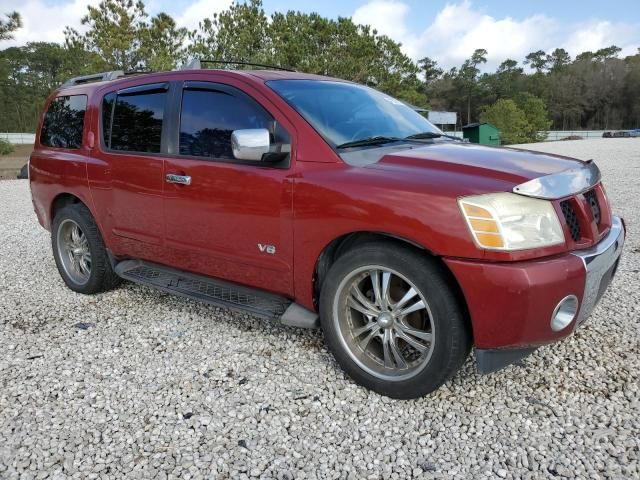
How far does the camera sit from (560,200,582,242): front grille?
250 centimetres

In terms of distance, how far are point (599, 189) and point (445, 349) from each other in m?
1.42

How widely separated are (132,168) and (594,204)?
10.2 ft

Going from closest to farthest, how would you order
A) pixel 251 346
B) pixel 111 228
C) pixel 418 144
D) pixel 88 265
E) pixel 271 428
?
pixel 271 428
pixel 418 144
pixel 251 346
pixel 111 228
pixel 88 265

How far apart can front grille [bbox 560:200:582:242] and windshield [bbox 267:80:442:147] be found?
1.19 m

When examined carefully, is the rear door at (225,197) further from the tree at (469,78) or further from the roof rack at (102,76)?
the tree at (469,78)

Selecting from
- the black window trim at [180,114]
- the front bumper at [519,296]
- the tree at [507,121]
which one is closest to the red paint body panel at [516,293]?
the front bumper at [519,296]

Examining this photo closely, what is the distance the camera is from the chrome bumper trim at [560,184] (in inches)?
94.3

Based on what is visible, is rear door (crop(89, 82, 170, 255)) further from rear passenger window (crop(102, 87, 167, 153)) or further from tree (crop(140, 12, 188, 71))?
tree (crop(140, 12, 188, 71))

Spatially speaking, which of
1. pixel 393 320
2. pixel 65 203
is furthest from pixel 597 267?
pixel 65 203

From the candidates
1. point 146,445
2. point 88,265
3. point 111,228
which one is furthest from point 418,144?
point 88,265

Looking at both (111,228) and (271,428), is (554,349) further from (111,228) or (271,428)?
(111,228)

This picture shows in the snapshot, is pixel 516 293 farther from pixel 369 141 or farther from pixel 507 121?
pixel 507 121

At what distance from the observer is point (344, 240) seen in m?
2.86

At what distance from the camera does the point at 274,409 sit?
2.72 m
